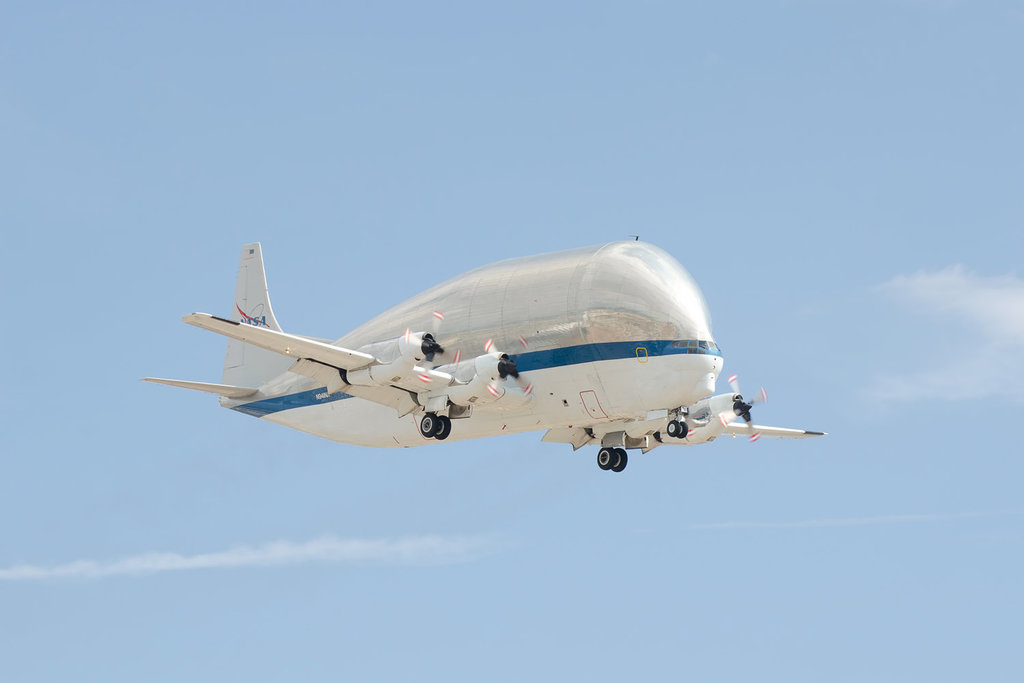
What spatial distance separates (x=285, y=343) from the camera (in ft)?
129

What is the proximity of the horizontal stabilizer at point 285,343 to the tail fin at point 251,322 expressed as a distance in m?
9.47

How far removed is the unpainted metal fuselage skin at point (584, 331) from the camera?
39.5m

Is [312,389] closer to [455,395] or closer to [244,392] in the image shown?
[244,392]

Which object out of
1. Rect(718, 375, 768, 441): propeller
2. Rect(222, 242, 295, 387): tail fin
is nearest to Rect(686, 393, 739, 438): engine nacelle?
Rect(718, 375, 768, 441): propeller

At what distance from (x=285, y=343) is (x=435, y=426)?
18.0ft

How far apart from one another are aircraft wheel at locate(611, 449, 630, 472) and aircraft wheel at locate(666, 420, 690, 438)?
461 cm

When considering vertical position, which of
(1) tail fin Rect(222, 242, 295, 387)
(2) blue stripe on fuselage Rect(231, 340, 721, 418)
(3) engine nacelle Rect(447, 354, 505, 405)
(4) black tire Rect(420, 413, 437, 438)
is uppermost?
(1) tail fin Rect(222, 242, 295, 387)

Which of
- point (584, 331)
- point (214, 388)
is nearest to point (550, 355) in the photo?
point (584, 331)

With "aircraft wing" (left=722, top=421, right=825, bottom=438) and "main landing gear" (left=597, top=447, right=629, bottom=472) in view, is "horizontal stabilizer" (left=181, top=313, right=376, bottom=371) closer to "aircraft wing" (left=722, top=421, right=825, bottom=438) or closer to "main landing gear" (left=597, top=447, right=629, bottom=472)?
"main landing gear" (left=597, top=447, right=629, bottom=472)

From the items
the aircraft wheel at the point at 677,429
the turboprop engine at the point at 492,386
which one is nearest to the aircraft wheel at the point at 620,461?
the aircraft wheel at the point at 677,429

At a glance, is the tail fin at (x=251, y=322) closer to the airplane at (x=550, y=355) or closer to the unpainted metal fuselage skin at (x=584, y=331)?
the airplane at (x=550, y=355)

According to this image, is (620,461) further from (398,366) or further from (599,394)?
(398,366)

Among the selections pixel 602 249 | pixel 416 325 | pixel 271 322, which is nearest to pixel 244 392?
pixel 271 322

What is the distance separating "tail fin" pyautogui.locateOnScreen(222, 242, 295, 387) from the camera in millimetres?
49844
